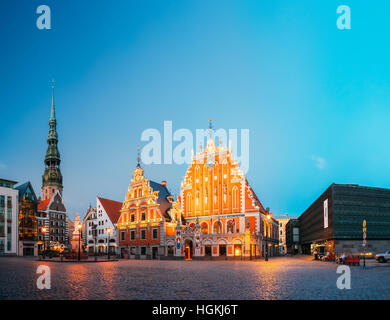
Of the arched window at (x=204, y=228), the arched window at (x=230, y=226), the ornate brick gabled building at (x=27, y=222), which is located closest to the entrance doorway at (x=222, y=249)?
the arched window at (x=230, y=226)

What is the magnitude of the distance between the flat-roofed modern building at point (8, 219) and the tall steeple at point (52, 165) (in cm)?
4035

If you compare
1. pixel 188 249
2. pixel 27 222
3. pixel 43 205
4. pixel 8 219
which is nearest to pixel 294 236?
pixel 188 249

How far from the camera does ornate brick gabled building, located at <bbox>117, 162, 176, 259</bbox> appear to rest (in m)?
57.5

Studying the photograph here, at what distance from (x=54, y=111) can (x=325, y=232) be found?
97.0 metres

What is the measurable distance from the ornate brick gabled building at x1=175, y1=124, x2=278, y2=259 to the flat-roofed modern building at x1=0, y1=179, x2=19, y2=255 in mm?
40186

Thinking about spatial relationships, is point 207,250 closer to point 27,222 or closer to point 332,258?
point 332,258

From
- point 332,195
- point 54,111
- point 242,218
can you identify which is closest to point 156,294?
point 242,218

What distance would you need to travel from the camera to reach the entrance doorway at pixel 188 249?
55031 mm

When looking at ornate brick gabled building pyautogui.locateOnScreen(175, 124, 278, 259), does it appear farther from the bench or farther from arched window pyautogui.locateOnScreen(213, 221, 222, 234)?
the bench

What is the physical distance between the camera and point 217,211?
55.9 metres

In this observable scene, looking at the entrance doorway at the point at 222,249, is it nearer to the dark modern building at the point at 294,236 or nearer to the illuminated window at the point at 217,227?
the illuminated window at the point at 217,227
